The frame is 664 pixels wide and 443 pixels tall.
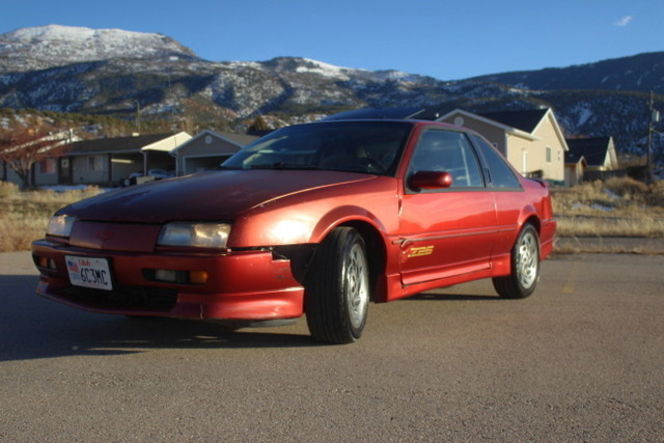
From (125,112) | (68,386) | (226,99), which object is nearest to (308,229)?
(68,386)

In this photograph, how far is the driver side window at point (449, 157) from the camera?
5066mm

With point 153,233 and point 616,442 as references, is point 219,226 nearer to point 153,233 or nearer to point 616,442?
point 153,233

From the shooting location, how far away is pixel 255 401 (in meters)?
3.15

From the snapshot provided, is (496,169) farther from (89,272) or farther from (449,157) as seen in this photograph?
(89,272)

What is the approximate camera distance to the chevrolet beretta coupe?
371cm

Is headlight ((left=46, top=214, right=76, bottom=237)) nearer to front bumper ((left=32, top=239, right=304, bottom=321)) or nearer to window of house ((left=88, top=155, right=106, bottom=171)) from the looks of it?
front bumper ((left=32, top=239, right=304, bottom=321))

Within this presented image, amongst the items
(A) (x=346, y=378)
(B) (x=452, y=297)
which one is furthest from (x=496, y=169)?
(A) (x=346, y=378)

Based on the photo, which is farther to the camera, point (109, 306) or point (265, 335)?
point (265, 335)

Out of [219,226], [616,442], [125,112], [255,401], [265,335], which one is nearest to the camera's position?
[616,442]

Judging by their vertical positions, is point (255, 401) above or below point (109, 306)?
below

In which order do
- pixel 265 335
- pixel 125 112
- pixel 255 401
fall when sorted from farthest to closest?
pixel 125 112
pixel 265 335
pixel 255 401

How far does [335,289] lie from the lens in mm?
3906

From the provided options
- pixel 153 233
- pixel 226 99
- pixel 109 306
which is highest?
pixel 226 99

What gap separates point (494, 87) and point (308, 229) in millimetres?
161170
